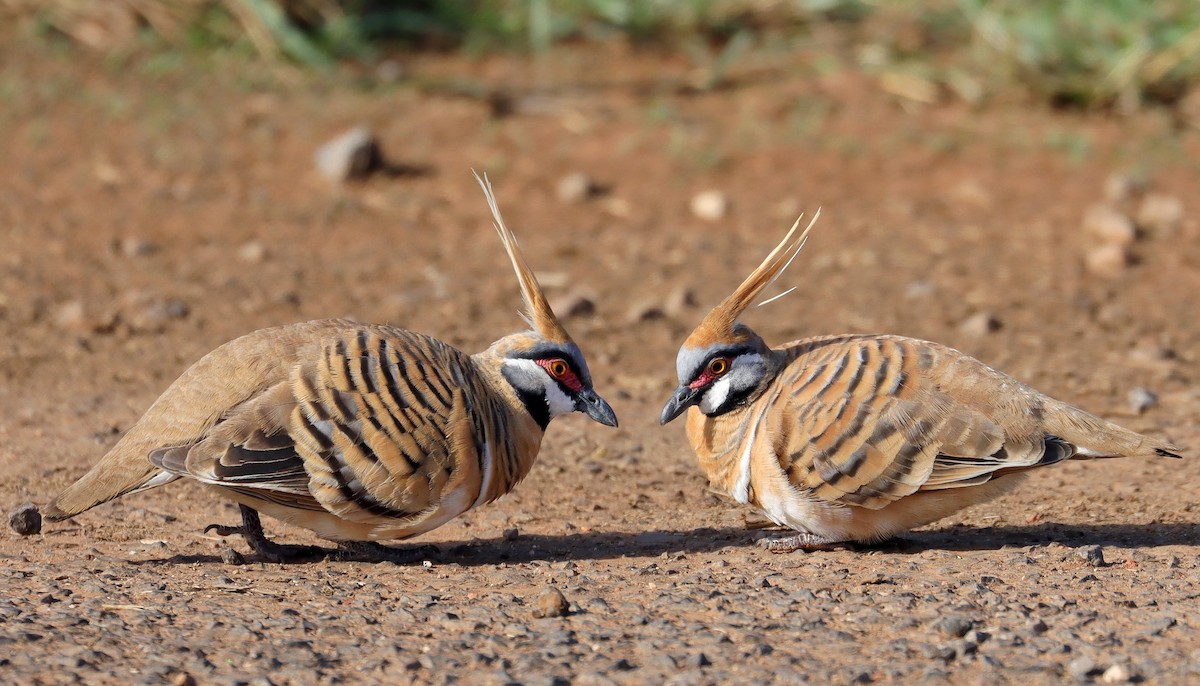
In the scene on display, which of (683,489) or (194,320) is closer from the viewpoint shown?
(683,489)

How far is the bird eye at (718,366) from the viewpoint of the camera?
6.20 metres

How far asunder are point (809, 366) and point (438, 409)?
5.15ft

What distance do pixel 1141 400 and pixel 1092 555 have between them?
2615 mm

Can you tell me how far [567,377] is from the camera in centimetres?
634

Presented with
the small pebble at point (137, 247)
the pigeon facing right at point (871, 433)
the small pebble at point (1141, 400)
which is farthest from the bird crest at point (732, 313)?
the small pebble at point (137, 247)

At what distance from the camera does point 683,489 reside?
23.2 feet

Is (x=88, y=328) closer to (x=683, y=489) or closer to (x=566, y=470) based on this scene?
(x=566, y=470)

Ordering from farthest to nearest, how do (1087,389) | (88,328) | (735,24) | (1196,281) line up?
(735,24)
(1196,281)
(88,328)
(1087,389)

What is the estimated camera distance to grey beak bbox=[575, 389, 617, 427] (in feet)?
21.1

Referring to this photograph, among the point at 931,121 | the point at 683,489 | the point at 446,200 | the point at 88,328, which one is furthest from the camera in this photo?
the point at 931,121

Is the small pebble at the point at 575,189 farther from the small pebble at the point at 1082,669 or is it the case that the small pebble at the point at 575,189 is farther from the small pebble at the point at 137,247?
the small pebble at the point at 1082,669

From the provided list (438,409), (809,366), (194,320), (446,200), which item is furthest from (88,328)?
(809,366)

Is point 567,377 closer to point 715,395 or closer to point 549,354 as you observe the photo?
point 549,354

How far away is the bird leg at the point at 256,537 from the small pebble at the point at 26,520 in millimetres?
712
